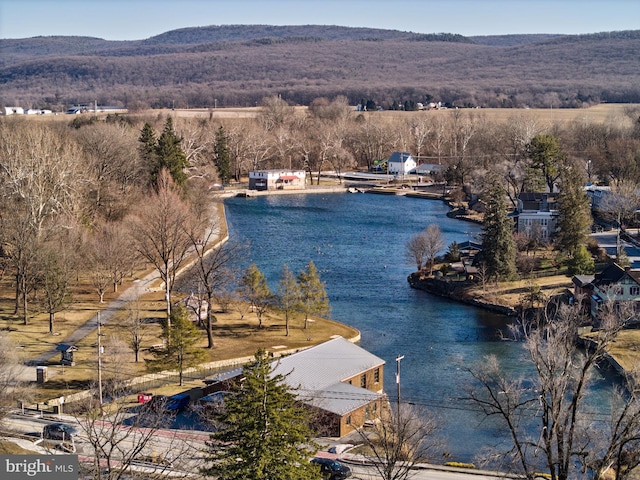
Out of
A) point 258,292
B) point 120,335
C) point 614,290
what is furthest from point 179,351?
point 614,290

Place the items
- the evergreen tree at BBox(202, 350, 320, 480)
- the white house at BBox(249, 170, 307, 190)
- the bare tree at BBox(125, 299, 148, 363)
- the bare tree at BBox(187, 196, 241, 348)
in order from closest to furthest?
the evergreen tree at BBox(202, 350, 320, 480) < the bare tree at BBox(125, 299, 148, 363) < the bare tree at BBox(187, 196, 241, 348) < the white house at BBox(249, 170, 307, 190)

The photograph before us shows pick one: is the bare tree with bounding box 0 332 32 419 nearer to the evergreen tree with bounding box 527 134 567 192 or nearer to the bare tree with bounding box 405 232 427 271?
the bare tree with bounding box 405 232 427 271

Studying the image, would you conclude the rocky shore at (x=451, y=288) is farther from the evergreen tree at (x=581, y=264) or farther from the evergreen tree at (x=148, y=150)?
the evergreen tree at (x=148, y=150)

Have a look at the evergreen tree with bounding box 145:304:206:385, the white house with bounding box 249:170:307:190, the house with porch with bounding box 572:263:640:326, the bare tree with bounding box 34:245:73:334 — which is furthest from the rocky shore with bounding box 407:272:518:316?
the white house with bounding box 249:170:307:190

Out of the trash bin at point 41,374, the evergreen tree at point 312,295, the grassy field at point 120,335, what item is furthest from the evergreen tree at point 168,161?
the trash bin at point 41,374

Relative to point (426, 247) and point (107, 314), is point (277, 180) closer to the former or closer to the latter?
point (426, 247)

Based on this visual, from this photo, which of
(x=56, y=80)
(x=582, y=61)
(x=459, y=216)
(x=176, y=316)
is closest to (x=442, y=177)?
(x=459, y=216)
